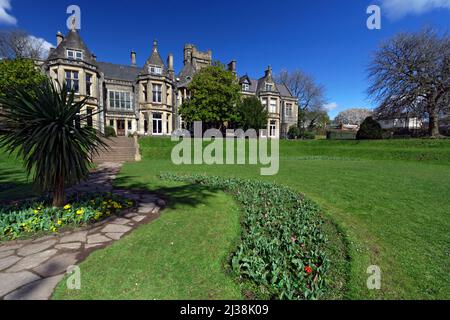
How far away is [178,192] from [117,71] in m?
34.7

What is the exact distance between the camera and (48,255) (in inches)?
138

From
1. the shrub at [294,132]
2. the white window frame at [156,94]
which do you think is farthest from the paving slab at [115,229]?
the shrub at [294,132]

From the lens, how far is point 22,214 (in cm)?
455

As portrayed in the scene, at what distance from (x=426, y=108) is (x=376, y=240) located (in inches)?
1320

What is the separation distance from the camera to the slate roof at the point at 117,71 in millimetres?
33878

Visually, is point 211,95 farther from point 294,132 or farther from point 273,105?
point 294,132

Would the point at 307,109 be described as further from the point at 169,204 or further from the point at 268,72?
the point at 169,204

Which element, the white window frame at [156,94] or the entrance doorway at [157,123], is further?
the entrance doorway at [157,123]

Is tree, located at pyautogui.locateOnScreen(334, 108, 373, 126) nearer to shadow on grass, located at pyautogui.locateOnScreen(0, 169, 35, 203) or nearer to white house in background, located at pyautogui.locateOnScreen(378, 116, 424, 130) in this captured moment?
white house in background, located at pyautogui.locateOnScreen(378, 116, 424, 130)

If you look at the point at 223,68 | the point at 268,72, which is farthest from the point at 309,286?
the point at 268,72

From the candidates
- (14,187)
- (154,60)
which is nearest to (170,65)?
(154,60)

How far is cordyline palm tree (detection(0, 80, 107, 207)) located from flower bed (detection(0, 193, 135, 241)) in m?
0.59

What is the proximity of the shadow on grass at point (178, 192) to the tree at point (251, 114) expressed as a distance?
23597 mm

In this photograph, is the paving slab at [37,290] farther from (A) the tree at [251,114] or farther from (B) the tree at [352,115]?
(B) the tree at [352,115]
